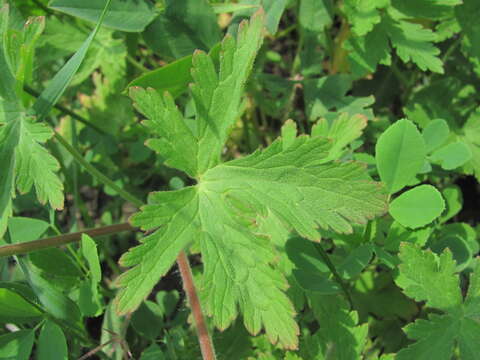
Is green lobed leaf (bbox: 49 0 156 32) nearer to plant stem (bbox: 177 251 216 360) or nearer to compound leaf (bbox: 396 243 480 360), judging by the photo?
Answer: plant stem (bbox: 177 251 216 360)

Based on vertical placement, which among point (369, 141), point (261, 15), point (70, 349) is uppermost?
point (261, 15)

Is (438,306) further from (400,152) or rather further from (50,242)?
(50,242)

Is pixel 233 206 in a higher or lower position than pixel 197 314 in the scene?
higher

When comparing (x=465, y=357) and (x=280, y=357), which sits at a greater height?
(x=465, y=357)

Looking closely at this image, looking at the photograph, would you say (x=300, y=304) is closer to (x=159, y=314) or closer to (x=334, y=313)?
(x=334, y=313)

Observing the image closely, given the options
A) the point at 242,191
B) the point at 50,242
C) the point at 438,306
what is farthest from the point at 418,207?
the point at 50,242

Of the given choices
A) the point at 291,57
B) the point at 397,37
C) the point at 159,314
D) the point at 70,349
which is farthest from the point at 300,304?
the point at 291,57
